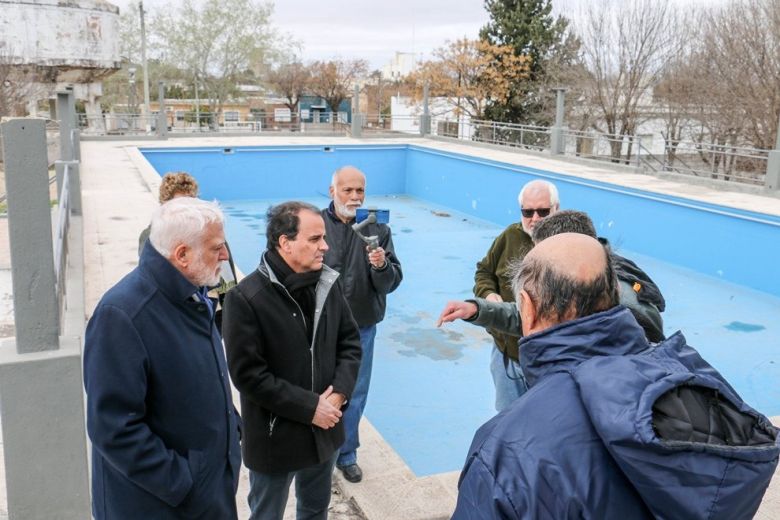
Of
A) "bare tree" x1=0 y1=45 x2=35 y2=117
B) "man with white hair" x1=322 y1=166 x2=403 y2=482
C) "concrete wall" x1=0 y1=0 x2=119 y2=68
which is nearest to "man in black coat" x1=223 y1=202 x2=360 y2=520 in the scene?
"man with white hair" x1=322 y1=166 x2=403 y2=482

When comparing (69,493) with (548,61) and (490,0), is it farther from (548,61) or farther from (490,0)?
(490,0)

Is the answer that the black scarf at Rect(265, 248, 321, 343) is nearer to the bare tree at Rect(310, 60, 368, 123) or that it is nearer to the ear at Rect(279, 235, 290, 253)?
the ear at Rect(279, 235, 290, 253)

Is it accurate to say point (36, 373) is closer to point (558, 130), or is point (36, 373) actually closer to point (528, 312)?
point (528, 312)

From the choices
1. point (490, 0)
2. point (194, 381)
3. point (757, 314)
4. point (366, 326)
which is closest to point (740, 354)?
point (757, 314)

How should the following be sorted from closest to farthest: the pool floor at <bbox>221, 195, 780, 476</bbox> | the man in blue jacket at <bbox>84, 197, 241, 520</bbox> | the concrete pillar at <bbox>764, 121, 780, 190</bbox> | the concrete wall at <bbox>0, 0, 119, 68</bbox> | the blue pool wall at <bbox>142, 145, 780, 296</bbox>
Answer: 1. the man in blue jacket at <bbox>84, 197, 241, 520</bbox>
2. the pool floor at <bbox>221, 195, 780, 476</bbox>
3. the blue pool wall at <bbox>142, 145, 780, 296</bbox>
4. the concrete pillar at <bbox>764, 121, 780, 190</bbox>
5. the concrete wall at <bbox>0, 0, 119, 68</bbox>

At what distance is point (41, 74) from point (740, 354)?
2281cm

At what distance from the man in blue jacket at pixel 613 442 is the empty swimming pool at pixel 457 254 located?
3472 millimetres

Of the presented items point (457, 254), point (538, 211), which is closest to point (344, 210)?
point (538, 211)

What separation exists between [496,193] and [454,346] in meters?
7.85

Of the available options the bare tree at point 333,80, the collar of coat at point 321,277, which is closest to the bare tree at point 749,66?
the collar of coat at point 321,277

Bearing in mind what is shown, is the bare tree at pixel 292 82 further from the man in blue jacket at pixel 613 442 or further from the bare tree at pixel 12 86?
the man in blue jacket at pixel 613 442

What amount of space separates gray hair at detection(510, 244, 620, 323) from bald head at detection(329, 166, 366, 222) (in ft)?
Result: 6.46

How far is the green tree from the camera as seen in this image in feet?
79.8

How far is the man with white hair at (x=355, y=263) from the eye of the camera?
3295 mm
